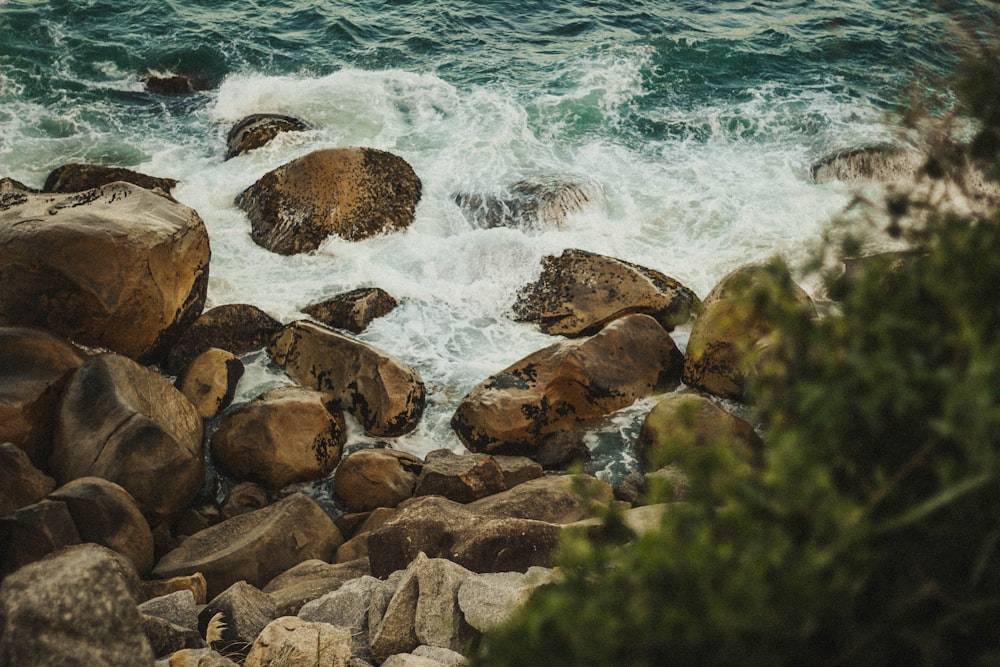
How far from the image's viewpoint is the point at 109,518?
22.9 feet

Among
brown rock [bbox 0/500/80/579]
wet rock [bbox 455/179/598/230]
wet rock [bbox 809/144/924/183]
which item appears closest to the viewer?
brown rock [bbox 0/500/80/579]

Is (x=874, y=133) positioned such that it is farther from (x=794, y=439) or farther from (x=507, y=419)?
(x=794, y=439)

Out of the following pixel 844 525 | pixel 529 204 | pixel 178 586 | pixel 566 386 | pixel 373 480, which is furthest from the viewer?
pixel 529 204

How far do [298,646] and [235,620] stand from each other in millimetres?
820

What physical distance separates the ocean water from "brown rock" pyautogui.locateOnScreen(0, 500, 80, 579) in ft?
11.3

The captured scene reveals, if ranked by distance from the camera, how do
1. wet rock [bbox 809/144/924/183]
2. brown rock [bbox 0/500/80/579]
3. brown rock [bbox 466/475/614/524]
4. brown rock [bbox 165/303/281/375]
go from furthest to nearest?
1. wet rock [bbox 809/144/924/183]
2. brown rock [bbox 165/303/281/375]
3. brown rock [bbox 466/475/614/524]
4. brown rock [bbox 0/500/80/579]

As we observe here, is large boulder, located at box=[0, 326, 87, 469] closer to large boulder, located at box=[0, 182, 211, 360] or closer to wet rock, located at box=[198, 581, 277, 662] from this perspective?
large boulder, located at box=[0, 182, 211, 360]

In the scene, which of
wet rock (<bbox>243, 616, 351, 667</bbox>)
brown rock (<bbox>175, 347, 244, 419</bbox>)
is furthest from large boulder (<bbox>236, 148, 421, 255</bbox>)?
wet rock (<bbox>243, 616, 351, 667</bbox>)

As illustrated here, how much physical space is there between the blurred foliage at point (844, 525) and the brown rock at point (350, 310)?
834cm

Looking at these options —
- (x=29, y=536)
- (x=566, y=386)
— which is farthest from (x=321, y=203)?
(x=29, y=536)

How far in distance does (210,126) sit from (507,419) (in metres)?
10.3

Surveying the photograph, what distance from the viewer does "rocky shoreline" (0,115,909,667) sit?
5188 mm

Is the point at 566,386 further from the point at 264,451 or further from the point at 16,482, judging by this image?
the point at 16,482

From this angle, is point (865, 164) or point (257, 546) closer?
point (257, 546)
